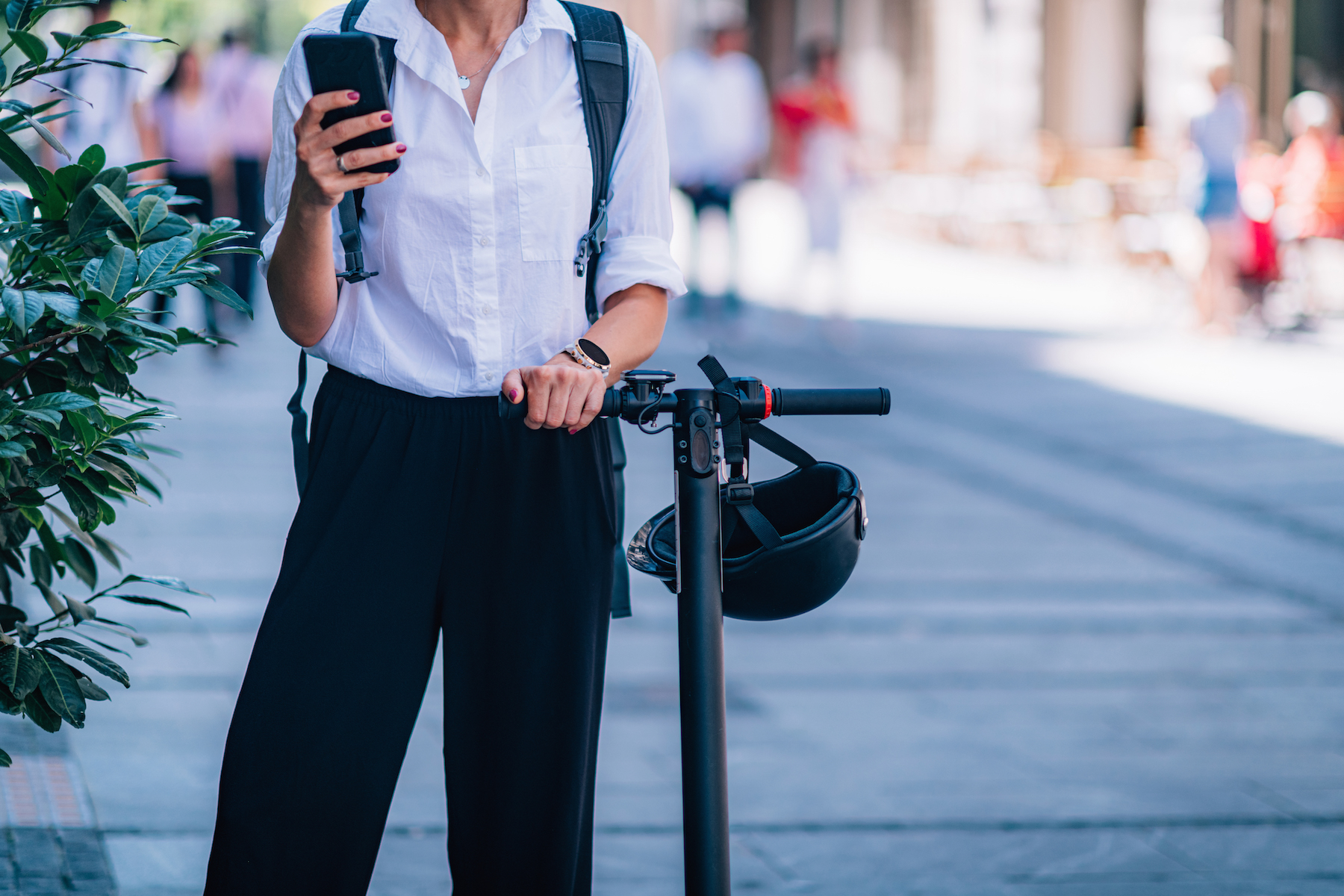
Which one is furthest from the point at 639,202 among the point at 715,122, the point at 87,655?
the point at 715,122

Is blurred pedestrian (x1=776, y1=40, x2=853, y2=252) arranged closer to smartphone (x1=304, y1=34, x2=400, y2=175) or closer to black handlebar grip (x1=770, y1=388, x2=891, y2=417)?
black handlebar grip (x1=770, y1=388, x2=891, y2=417)

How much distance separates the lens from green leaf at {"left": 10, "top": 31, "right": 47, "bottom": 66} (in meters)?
2.11

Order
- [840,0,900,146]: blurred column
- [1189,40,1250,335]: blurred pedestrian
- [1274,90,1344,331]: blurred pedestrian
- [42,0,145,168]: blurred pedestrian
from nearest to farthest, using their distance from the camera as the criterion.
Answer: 1. [42,0,145,168]: blurred pedestrian
2. [1189,40,1250,335]: blurred pedestrian
3. [1274,90,1344,331]: blurred pedestrian
4. [840,0,900,146]: blurred column

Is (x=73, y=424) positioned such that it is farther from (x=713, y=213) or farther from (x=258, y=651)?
(x=713, y=213)

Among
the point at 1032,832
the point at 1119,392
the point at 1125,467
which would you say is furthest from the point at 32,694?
the point at 1119,392

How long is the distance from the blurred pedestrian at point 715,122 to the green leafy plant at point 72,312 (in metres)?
10.3

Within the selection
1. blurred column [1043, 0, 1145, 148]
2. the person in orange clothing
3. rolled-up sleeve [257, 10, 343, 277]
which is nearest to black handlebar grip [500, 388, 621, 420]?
rolled-up sleeve [257, 10, 343, 277]

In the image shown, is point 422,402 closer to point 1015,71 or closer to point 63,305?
point 63,305

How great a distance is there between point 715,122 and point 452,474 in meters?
10.5

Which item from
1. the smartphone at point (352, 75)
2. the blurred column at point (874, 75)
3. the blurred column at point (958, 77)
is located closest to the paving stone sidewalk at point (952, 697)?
the smartphone at point (352, 75)

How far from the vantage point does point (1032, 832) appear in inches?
148

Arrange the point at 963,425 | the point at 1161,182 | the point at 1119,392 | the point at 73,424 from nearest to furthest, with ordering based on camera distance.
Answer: the point at 73,424
the point at 963,425
the point at 1119,392
the point at 1161,182

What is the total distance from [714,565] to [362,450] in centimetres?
59

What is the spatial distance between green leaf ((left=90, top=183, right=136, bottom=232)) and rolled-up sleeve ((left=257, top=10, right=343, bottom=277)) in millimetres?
169
